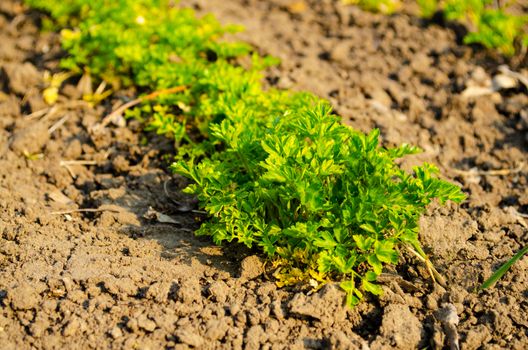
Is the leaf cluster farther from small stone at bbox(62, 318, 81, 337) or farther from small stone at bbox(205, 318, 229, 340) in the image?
small stone at bbox(62, 318, 81, 337)

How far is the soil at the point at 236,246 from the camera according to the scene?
10.3 ft

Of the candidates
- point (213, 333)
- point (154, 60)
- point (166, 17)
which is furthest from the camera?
point (166, 17)

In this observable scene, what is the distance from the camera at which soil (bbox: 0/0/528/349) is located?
314 centimetres

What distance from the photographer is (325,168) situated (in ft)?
10.5

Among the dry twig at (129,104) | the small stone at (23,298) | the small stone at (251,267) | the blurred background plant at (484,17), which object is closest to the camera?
the small stone at (23,298)

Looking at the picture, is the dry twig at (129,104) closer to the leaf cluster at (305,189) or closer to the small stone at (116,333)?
the leaf cluster at (305,189)

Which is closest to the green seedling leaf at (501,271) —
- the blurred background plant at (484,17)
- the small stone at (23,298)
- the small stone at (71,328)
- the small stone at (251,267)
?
the small stone at (251,267)

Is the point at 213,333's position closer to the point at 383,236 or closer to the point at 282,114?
the point at 383,236

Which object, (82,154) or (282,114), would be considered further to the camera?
(82,154)

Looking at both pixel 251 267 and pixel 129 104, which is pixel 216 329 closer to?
pixel 251 267

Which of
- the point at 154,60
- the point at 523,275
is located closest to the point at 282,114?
the point at 154,60

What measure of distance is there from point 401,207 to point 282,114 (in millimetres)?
1109

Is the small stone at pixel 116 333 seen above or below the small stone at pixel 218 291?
below

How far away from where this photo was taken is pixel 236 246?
3.68 metres
